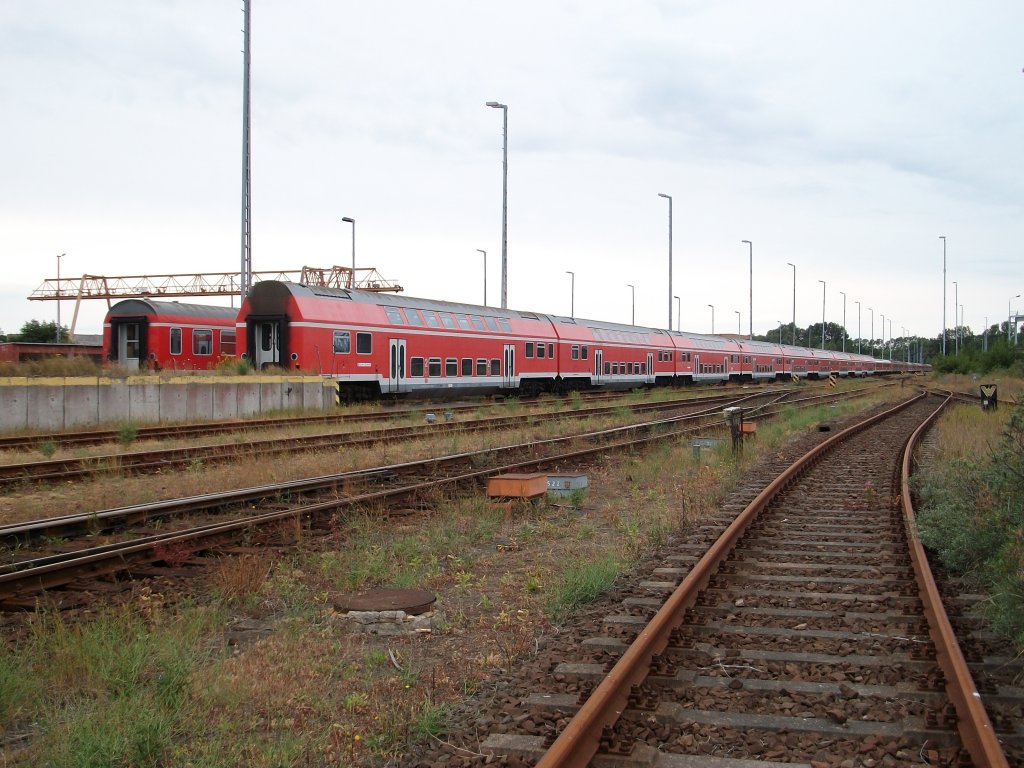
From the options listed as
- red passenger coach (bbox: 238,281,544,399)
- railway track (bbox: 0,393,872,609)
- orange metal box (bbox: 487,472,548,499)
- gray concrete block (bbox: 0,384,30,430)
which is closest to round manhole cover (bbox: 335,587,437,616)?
railway track (bbox: 0,393,872,609)

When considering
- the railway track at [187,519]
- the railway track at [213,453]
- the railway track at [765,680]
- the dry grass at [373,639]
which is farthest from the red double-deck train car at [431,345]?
the railway track at [765,680]

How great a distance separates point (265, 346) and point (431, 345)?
212 inches

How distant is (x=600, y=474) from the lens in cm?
1457

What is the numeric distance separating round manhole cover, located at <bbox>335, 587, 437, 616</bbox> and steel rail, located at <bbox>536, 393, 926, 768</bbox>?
181cm

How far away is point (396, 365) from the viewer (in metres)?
27.1

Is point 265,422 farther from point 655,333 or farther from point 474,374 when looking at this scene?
point 655,333

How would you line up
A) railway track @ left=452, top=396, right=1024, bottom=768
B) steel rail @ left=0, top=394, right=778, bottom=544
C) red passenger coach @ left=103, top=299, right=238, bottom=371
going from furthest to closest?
red passenger coach @ left=103, top=299, right=238, bottom=371, steel rail @ left=0, top=394, right=778, bottom=544, railway track @ left=452, top=396, right=1024, bottom=768

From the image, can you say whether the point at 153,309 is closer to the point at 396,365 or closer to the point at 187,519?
the point at 396,365

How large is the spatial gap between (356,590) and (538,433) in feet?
41.7

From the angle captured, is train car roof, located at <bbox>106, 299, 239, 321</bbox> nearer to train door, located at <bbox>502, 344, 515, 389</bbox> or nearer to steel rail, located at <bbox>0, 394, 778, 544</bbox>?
train door, located at <bbox>502, 344, 515, 389</bbox>

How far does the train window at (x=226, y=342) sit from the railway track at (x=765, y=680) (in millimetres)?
27484

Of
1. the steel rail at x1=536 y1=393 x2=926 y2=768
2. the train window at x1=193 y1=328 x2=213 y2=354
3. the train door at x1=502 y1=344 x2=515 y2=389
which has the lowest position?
the steel rail at x1=536 y1=393 x2=926 y2=768

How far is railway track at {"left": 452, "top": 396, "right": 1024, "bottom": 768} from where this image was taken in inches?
155

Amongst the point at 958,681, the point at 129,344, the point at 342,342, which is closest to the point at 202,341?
the point at 129,344
